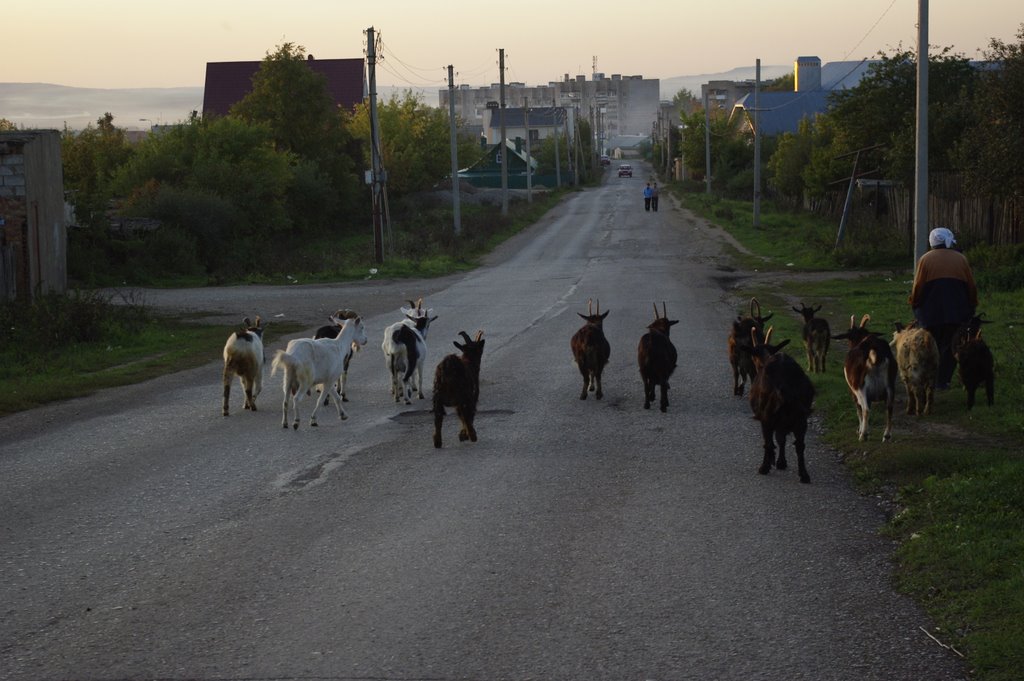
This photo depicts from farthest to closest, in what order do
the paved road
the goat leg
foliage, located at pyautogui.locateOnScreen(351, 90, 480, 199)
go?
1. foliage, located at pyautogui.locateOnScreen(351, 90, 480, 199)
2. the goat leg
3. the paved road

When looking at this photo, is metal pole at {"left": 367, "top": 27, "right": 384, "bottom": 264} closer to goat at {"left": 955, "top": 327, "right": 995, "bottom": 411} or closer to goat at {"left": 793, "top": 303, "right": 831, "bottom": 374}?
goat at {"left": 793, "top": 303, "right": 831, "bottom": 374}

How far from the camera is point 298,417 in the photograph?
480 inches

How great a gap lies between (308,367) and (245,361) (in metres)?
1.27

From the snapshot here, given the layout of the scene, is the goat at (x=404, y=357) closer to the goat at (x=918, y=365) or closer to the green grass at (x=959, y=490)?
the green grass at (x=959, y=490)

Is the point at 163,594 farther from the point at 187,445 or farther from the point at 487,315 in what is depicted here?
the point at 487,315

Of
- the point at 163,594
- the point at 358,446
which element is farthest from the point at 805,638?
the point at 358,446

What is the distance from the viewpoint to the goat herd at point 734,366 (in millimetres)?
9617

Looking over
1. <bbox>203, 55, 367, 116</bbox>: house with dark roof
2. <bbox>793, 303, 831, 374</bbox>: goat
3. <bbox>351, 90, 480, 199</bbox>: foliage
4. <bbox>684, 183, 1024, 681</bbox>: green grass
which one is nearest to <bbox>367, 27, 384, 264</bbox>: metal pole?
<bbox>684, 183, 1024, 681</bbox>: green grass

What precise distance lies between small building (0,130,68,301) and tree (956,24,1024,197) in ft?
64.6

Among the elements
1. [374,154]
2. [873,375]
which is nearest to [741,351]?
[873,375]

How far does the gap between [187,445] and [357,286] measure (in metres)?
21.3

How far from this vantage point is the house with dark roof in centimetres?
8525

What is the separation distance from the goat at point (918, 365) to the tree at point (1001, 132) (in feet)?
47.8

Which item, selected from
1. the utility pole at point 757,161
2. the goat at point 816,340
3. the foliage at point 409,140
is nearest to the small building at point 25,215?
the goat at point 816,340
